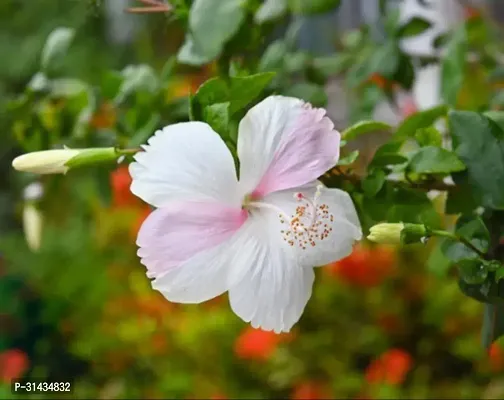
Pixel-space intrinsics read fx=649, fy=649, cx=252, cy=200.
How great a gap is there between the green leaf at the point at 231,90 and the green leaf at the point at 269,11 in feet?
0.40

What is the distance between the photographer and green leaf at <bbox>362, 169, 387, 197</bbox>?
34cm

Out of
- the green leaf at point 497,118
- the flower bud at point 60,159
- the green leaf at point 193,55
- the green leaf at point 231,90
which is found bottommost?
the green leaf at point 497,118

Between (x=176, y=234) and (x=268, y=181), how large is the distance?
50mm

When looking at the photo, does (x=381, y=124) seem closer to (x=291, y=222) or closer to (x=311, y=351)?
(x=291, y=222)

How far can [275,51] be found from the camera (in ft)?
1.55

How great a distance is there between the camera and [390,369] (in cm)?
62

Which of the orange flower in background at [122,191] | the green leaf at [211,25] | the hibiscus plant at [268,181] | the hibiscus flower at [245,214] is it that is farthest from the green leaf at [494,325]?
the orange flower in background at [122,191]

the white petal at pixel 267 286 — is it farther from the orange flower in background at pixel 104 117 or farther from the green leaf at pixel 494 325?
the orange flower in background at pixel 104 117

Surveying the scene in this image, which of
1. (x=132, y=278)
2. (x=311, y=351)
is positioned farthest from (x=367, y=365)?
(x=132, y=278)

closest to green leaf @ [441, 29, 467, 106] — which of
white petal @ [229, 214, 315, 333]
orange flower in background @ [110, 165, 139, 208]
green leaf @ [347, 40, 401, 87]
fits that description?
green leaf @ [347, 40, 401, 87]

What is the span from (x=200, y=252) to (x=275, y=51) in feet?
0.76

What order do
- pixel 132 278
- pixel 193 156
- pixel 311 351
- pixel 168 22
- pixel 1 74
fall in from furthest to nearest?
1. pixel 1 74
2. pixel 132 278
3. pixel 311 351
4. pixel 168 22
5. pixel 193 156

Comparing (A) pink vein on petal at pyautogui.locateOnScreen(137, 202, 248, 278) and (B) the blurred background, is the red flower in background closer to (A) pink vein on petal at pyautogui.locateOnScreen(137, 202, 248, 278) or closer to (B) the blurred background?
(B) the blurred background

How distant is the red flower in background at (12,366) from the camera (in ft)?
1.94
